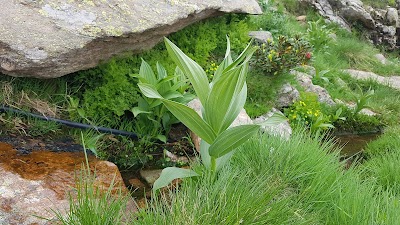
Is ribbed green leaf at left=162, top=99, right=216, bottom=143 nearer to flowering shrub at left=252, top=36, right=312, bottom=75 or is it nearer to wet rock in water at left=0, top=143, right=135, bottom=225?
wet rock in water at left=0, top=143, right=135, bottom=225

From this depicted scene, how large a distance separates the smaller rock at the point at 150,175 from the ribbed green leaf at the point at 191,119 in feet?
3.33

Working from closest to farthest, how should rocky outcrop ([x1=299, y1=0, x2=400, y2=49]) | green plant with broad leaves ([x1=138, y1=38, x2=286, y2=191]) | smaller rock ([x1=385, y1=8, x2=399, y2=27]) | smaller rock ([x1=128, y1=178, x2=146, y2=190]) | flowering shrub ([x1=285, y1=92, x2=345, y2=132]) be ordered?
green plant with broad leaves ([x1=138, y1=38, x2=286, y2=191]), smaller rock ([x1=128, y1=178, x2=146, y2=190]), flowering shrub ([x1=285, y1=92, x2=345, y2=132]), rocky outcrop ([x1=299, y1=0, x2=400, y2=49]), smaller rock ([x1=385, y1=8, x2=399, y2=27])

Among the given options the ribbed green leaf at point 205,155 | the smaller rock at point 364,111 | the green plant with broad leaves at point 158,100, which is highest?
the ribbed green leaf at point 205,155

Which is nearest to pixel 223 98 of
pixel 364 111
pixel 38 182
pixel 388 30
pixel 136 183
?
pixel 136 183

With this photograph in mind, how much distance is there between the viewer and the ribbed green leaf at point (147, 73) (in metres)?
4.29

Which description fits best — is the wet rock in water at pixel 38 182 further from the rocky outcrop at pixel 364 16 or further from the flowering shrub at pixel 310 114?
the rocky outcrop at pixel 364 16

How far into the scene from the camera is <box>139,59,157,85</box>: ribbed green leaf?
4.29 meters

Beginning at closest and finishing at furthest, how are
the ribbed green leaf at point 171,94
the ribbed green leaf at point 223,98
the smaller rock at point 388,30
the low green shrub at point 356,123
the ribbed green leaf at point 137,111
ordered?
the ribbed green leaf at point 223,98
the ribbed green leaf at point 137,111
the ribbed green leaf at point 171,94
the low green shrub at point 356,123
the smaller rock at point 388,30

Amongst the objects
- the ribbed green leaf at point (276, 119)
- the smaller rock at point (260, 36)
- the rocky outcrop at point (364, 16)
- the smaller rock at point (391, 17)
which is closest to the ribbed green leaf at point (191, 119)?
the ribbed green leaf at point (276, 119)

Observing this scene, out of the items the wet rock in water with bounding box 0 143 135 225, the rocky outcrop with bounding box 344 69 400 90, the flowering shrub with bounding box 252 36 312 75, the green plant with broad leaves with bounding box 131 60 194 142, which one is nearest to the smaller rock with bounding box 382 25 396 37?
the rocky outcrop with bounding box 344 69 400 90

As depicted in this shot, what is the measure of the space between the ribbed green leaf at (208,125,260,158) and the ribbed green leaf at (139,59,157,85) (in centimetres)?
152

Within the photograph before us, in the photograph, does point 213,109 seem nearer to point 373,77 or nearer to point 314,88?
point 314,88

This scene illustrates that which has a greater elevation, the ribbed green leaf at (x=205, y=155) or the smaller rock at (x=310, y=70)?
the ribbed green leaf at (x=205, y=155)

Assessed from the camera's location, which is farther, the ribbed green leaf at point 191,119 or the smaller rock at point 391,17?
the smaller rock at point 391,17
